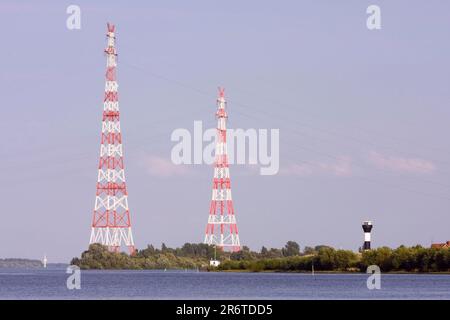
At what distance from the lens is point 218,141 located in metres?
151

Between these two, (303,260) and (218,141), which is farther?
(303,260)

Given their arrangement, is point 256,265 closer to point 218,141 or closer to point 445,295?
point 218,141

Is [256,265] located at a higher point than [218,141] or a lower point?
lower

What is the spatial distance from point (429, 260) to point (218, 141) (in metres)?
37.1

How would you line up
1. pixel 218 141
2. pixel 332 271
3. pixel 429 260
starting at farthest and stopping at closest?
pixel 332 271 < pixel 429 260 < pixel 218 141
